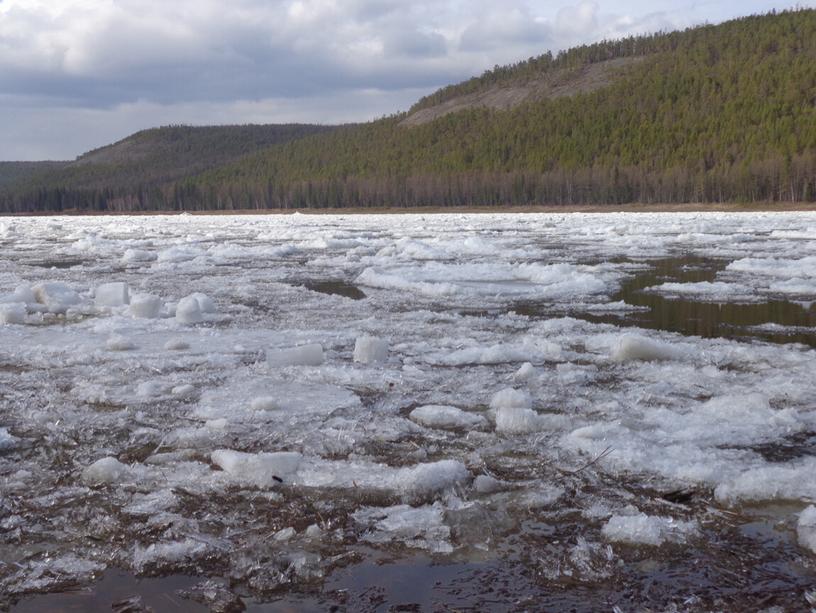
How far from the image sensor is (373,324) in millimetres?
7387

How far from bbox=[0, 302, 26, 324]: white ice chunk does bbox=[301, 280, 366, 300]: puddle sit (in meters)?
3.60

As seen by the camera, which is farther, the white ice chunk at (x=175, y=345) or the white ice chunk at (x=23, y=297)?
the white ice chunk at (x=23, y=297)

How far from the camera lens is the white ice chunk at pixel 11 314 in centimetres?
759

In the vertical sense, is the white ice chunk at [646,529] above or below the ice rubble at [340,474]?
below

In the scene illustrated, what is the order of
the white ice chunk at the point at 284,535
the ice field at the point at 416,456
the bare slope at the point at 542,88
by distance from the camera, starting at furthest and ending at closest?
1. the bare slope at the point at 542,88
2. the white ice chunk at the point at 284,535
3. the ice field at the point at 416,456

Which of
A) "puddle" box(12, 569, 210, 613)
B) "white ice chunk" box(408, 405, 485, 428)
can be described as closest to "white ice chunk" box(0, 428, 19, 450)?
"puddle" box(12, 569, 210, 613)

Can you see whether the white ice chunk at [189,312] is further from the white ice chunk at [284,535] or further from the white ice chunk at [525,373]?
the white ice chunk at [284,535]

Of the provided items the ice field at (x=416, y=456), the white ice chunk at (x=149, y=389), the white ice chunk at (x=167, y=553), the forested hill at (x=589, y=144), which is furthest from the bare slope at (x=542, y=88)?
the white ice chunk at (x=167, y=553)

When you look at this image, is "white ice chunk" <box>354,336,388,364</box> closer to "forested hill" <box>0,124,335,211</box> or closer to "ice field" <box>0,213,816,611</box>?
"ice field" <box>0,213,816,611</box>

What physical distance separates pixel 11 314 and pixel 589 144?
3284 inches

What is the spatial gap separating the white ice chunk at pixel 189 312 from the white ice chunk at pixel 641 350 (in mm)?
4017

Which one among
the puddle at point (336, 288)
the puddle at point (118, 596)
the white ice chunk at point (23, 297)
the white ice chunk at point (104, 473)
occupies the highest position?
the white ice chunk at point (23, 297)

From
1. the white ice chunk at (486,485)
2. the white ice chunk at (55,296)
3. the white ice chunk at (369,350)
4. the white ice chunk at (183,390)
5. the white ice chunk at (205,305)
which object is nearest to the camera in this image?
the white ice chunk at (486,485)

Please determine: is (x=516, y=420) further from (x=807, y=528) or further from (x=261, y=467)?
(x=807, y=528)
